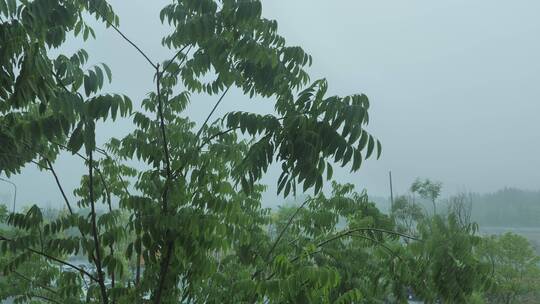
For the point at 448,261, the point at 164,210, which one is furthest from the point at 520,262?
the point at 164,210

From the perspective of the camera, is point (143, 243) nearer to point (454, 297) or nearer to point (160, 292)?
point (160, 292)

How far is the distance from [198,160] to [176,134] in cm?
39

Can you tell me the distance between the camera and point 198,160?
1.94 m

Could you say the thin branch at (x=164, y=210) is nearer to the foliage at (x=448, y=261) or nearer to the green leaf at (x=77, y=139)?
the green leaf at (x=77, y=139)

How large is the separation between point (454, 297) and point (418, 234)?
0.32m

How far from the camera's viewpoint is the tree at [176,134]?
130 centimetres

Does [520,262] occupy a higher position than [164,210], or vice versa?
[164,210]

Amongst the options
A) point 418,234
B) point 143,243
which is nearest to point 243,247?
point 143,243

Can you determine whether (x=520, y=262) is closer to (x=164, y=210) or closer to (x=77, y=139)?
(x=164, y=210)

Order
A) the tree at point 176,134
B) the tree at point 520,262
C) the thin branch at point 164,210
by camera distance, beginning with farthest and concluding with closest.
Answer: the tree at point 520,262 < the thin branch at point 164,210 < the tree at point 176,134

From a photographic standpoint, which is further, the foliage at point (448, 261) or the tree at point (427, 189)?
the tree at point (427, 189)

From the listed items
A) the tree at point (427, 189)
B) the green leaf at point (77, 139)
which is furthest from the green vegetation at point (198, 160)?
the tree at point (427, 189)

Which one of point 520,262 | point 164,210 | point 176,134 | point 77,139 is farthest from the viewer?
point 520,262

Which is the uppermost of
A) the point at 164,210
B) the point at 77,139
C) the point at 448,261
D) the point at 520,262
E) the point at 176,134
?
the point at 176,134
